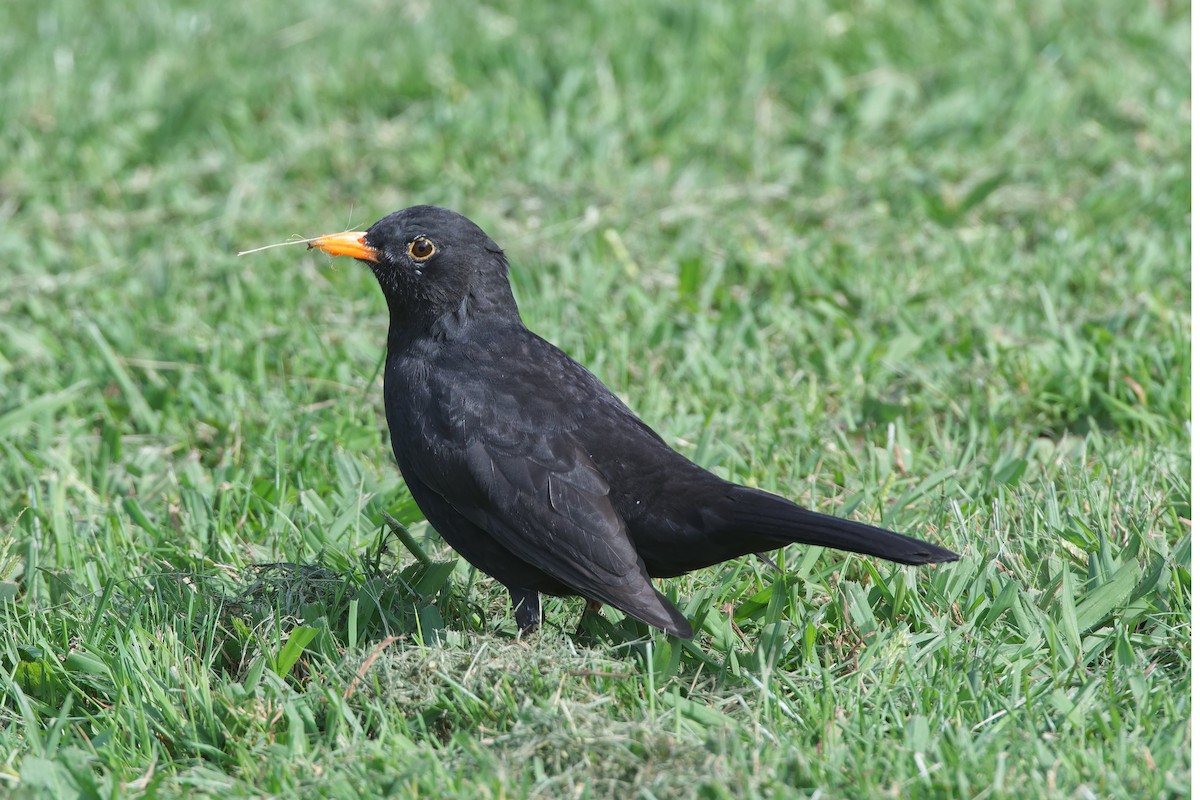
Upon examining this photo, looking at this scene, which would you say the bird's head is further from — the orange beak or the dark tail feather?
the dark tail feather

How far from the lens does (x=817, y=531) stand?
317 centimetres

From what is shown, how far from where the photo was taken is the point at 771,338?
5.61m

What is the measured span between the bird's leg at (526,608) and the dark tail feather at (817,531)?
648 mm

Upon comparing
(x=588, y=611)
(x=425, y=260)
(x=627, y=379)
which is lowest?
(x=588, y=611)

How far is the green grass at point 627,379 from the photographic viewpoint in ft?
10.5

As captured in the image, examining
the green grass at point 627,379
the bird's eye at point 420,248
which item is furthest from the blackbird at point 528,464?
the green grass at point 627,379

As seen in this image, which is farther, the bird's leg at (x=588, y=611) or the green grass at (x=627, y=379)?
the bird's leg at (x=588, y=611)

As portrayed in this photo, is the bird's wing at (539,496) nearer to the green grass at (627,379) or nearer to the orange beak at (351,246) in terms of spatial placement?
the green grass at (627,379)

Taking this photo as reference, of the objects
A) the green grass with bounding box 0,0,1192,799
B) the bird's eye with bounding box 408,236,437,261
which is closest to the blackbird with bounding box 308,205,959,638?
the bird's eye with bounding box 408,236,437,261

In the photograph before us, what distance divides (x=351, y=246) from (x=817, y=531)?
1648mm

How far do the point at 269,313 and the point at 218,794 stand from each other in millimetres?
3123

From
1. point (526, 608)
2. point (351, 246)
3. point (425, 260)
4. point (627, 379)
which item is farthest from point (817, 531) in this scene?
point (627, 379)

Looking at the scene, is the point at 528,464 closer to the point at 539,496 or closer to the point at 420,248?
the point at 539,496

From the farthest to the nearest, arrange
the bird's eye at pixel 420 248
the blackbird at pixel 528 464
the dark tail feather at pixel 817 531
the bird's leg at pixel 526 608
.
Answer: the bird's eye at pixel 420 248 → the bird's leg at pixel 526 608 → the blackbird at pixel 528 464 → the dark tail feather at pixel 817 531
